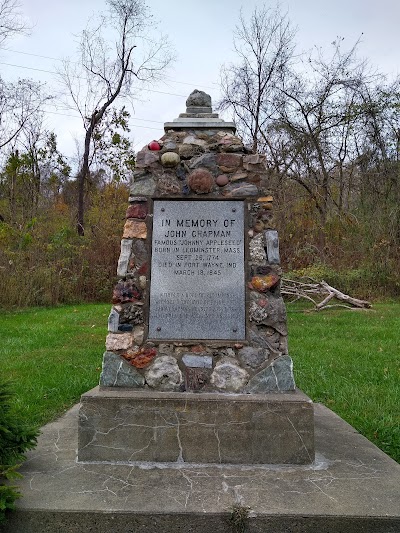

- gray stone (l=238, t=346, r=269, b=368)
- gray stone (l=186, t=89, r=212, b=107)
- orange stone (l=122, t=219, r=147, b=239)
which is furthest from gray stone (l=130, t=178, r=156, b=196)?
gray stone (l=238, t=346, r=269, b=368)

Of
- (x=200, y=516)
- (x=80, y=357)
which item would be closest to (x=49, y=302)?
(x=80, y=357)

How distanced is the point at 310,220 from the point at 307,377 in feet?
39.5

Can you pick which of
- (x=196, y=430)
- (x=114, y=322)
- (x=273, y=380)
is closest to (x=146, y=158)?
(x=114, y=322)

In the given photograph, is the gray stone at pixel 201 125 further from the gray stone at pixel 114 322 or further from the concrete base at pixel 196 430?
the concrete base at pixel 196 430

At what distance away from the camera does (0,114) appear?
1892cm

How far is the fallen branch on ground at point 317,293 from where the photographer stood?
11895mm

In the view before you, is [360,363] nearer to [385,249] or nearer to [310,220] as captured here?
[385,249]

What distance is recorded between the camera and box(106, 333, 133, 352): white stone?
3.40 meters

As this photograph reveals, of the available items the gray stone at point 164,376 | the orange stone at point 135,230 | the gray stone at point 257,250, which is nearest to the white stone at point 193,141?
the orange stone at point 135,230

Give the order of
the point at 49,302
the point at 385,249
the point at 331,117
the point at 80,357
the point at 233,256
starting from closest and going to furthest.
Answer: the point at 233,256 < the point at 80,357 < the point at 49,302 < the point at 385,249 < the point at 331,117

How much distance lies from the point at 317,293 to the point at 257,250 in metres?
9.73

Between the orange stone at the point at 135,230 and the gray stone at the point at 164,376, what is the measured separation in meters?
0.90

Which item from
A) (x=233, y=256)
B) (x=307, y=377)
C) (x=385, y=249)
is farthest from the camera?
(x=385, y=249)

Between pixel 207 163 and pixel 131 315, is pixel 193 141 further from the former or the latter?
pixel 131 315
